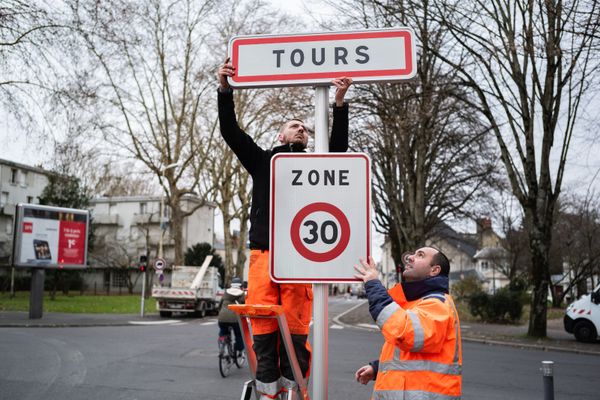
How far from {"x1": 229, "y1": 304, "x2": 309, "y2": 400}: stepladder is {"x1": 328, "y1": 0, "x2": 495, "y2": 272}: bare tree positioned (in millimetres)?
11864

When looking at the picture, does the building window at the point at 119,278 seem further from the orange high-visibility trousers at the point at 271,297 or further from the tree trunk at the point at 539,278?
the orange high-visibility trousers at the point at 271,297

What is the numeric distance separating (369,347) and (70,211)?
13.6 metres

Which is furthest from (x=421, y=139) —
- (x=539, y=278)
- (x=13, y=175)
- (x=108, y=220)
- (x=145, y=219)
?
(x=108, y=220)

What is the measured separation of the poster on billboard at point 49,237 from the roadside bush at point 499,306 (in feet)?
53.1

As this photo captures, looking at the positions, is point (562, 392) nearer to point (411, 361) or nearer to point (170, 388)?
point (170, 388)

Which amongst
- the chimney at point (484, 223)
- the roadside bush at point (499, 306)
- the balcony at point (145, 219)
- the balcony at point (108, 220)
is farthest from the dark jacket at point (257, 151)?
the balcony at point (108, 220)

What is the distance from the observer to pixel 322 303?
9.70ft

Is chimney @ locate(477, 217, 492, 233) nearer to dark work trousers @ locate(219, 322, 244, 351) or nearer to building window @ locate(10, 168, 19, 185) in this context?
dark work trousers @ locate(219, 322, 244, 351)

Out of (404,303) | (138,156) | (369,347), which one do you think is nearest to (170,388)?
(404,303)

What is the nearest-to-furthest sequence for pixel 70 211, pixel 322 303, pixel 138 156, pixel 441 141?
pixel 322 303 → pixel 70 211 → pixel 441 141 → pixel 138 156

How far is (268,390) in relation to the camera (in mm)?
3305

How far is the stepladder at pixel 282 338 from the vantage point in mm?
2812

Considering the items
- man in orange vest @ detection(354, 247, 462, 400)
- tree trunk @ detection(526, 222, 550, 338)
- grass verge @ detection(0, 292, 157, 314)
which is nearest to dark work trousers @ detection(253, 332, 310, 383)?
man in orange vest @ detection(354, 247, 462, 400)

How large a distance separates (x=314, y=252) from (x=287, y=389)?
3.26ft
